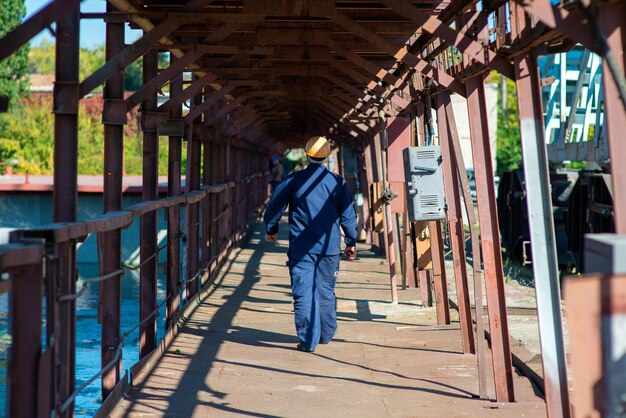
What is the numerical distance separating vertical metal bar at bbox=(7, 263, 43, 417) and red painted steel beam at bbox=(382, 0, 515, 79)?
9.82 feet

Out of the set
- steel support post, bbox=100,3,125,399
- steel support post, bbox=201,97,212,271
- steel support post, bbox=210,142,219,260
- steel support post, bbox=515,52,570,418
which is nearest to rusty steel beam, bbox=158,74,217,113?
steel support post, bbox=100,3,125,399

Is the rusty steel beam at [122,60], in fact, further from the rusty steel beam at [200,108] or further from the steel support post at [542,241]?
the rusty steel beam at [200,108]

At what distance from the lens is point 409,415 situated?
Result: 6621 millimetres

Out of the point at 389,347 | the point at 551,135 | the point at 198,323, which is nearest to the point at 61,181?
the point at 389,347

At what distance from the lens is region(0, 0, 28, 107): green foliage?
55.4m

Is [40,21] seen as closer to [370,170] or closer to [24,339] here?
[24,339]

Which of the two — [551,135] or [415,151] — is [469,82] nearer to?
[415,151]

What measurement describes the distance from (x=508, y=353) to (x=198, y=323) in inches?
177

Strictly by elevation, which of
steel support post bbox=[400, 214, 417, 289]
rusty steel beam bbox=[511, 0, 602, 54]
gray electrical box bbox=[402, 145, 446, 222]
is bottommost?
steel support post bbox=[400, 214, 417, 289]

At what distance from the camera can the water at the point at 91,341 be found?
30.8ft

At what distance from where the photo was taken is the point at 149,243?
860 cm

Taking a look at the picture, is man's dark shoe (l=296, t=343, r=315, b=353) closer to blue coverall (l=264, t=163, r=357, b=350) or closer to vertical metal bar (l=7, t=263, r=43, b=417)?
blue coverall (l=264, t=163, r=357, b=350)

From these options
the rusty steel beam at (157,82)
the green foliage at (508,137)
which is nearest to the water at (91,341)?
the rusty steel beam at (157,82)

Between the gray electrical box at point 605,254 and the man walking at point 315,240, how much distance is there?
17.4 ft
